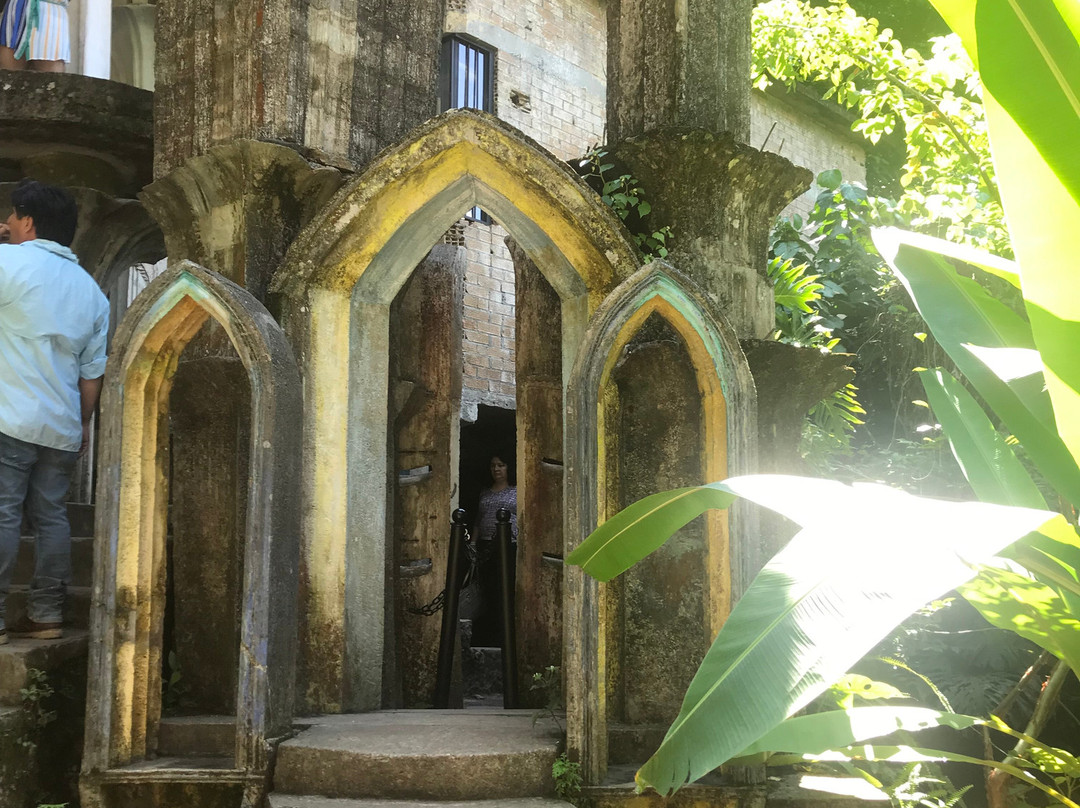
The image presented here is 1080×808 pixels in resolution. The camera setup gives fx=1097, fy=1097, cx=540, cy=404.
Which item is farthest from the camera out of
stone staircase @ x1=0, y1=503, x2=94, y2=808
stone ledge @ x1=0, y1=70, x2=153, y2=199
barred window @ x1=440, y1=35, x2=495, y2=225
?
barred window @ x1=440, y1=35, x2=495, y2=225

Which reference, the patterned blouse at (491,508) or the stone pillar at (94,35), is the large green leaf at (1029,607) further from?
the stone pillar at (94,35)

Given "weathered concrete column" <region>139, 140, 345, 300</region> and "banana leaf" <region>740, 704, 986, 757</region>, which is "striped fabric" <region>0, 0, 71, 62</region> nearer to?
"weathered concrete column" <region>139, 140, 345, 300</region>

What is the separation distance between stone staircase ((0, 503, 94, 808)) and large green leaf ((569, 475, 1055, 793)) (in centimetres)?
290

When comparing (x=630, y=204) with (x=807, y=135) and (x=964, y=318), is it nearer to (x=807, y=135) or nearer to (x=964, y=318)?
(x=964, y=318)

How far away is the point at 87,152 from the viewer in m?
6.02

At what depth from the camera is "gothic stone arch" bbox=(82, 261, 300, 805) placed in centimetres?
346

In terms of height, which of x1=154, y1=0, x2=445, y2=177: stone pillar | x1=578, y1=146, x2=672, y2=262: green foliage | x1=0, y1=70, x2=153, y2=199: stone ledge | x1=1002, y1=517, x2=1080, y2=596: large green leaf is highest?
x1=0, y1=70, x2=153, y2=199: stone ledge

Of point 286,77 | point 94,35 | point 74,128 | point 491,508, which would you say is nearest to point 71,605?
point 286,77

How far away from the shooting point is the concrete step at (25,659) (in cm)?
396

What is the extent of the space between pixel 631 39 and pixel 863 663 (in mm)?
2949

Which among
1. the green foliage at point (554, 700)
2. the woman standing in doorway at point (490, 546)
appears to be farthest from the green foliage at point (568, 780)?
the woman standing in doorway at point (490, 546)

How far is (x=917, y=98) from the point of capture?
6.94 m

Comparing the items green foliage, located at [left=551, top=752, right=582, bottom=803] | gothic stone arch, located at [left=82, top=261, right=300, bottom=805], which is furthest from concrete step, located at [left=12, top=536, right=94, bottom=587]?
green foliage, located at [left=551, top=752, right=582, bottom=803]

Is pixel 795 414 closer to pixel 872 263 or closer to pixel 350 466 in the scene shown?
pixel 350 466
